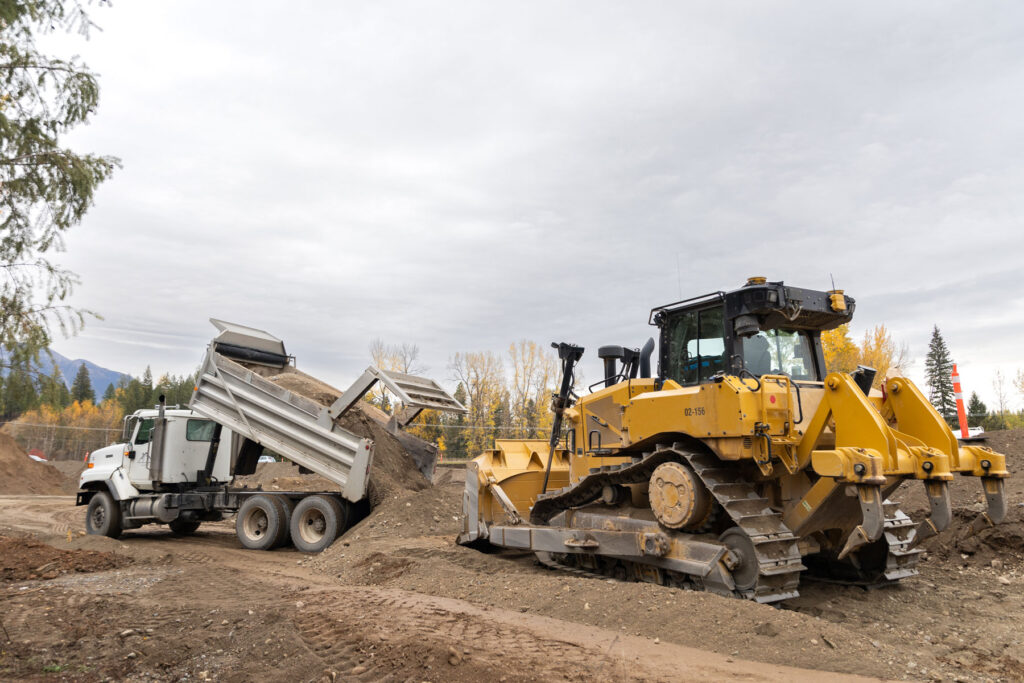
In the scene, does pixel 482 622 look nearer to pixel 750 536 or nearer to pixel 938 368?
pixel 750 536

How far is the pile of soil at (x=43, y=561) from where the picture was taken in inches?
347

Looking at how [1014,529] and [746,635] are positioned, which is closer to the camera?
[746,635]

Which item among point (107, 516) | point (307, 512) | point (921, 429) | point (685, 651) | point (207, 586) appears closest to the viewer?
point (685, 651)

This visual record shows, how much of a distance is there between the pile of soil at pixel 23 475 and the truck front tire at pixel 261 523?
1736 centimetres

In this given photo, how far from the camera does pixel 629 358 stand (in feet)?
28.1

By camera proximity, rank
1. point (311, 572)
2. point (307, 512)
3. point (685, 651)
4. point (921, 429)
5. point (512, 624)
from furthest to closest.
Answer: point (307, 512) < point (311, 572) < point (921, 429) < point (512, 624) < point (685, 651)

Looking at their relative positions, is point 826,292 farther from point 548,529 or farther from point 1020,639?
point 548,529

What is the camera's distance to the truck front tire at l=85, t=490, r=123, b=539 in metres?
13.1

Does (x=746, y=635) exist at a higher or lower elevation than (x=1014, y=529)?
lower

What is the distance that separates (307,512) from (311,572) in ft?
6.79

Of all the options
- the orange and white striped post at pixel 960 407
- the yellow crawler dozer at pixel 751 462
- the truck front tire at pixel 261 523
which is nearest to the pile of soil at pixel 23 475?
the truck front tire at pixel 261 523

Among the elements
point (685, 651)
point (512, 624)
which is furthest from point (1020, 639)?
point (512, 624)

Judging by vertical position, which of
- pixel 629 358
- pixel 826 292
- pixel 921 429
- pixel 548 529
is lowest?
pixel 548 529

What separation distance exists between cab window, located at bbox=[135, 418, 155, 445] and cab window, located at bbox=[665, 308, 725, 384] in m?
10.3
